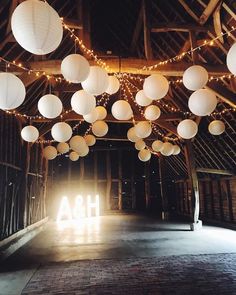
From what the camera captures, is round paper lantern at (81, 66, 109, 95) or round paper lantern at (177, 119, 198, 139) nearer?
round paper lantern at (81, 66, 109, 95)

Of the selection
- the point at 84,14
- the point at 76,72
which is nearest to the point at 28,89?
the point at 84,14

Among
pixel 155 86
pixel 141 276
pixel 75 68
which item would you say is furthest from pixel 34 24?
pixel 141 276

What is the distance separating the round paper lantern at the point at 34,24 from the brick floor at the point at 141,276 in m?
2.99

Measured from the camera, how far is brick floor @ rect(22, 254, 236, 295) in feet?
11.6

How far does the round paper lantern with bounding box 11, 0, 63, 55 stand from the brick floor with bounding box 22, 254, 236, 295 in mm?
2992

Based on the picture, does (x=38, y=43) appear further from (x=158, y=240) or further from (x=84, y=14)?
(x=158, y=240)

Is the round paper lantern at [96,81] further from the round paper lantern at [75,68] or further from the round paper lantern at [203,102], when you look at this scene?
the round paper lantern at [203,102]

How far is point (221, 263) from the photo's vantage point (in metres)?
4.55

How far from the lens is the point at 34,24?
7.07 ft

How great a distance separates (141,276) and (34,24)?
141 inches

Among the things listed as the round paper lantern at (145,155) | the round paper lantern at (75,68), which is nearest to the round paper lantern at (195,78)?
the round paper lantern at (75,68)

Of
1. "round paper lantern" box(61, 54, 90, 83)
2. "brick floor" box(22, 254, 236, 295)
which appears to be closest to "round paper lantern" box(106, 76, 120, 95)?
"round paper lantern" box(61, 54, 90, 83)

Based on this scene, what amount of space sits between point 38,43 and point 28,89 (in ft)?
14.9

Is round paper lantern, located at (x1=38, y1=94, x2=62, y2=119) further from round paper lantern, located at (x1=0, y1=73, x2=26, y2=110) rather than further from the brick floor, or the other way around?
the brick floor
